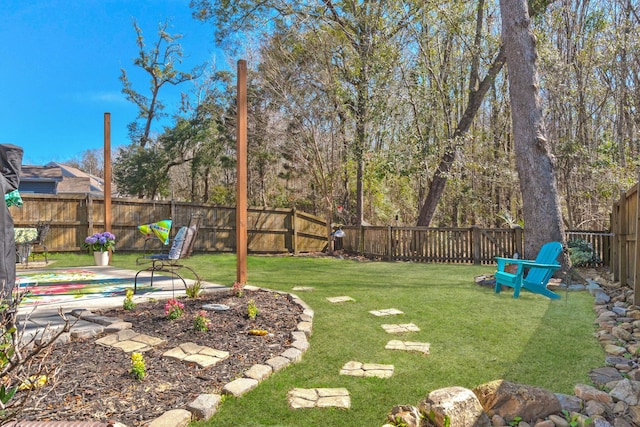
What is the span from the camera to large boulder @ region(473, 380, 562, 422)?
6.64 feet

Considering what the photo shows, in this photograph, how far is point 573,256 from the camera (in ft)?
24.4

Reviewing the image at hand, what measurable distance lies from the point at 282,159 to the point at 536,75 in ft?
33.4

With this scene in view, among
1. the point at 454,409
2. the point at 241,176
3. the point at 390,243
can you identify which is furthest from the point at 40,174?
the point at 454,409

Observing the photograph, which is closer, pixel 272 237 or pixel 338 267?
pixel 338 267

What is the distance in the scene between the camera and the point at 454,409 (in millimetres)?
1901

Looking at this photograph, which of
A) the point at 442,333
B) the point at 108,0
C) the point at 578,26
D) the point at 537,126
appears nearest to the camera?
the point at 442,333

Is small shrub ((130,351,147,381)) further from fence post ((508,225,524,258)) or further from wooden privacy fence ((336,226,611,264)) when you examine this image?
fence post ((508,225,524,258))

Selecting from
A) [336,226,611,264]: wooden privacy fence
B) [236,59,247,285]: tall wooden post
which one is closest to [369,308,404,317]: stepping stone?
[236,59,247,285]: tall wooden post

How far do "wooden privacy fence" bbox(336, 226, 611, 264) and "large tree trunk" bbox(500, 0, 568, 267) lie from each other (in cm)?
211

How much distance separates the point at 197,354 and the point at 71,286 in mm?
3673

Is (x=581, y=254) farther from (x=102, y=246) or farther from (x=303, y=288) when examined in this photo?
(x=102, y=246)

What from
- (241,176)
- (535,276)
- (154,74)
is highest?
(154,74)

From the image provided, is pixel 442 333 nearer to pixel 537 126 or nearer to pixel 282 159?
pixel 537 126

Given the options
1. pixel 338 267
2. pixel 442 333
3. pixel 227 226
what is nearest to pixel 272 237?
pixel 227 226
